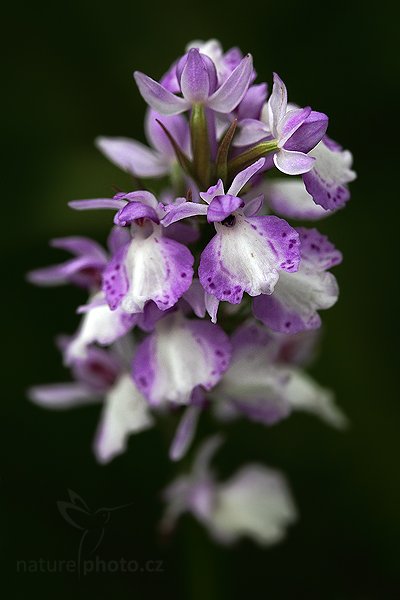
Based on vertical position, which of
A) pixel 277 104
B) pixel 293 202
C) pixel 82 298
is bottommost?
pixel 82 298

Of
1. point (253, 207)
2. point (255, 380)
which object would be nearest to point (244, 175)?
point (253, 207)

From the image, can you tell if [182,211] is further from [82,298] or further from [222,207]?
[82,298]

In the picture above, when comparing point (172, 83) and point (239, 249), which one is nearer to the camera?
point (239, 249)

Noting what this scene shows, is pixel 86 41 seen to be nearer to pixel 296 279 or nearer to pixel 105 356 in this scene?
pixel 105 356

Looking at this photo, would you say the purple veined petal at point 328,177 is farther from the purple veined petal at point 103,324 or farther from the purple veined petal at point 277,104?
→ the purple veined petal at point 103,324

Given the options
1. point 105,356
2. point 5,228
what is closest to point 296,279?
point 105,356

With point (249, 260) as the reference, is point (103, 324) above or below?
below

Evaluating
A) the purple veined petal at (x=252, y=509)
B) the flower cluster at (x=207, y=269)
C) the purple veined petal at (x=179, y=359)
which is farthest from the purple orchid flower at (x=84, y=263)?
the purple veined petal at (x=252, y=509)
